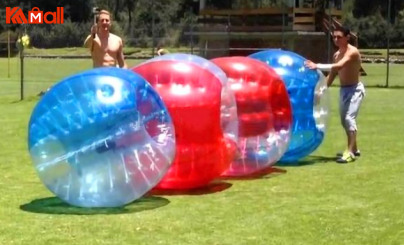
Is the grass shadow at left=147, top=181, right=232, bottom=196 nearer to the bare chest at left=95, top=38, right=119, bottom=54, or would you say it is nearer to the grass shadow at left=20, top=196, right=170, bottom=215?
the grass shadow at left=20, top=196, right=170, bottom=215

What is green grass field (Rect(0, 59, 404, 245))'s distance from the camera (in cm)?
625

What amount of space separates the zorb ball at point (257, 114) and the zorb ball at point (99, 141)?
185 centimetres

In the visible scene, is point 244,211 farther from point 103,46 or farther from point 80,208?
point 103,46

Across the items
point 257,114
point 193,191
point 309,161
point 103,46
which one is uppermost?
point 103,46

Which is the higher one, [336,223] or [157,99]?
[157,99]

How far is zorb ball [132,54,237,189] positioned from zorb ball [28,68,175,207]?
1.87 ft

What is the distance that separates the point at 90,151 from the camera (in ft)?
22.7

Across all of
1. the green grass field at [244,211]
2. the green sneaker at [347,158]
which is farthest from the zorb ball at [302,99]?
the green sneaker at [347,158]

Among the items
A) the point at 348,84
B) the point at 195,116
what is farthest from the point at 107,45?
the point at 348,84

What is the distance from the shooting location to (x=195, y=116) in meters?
7.79

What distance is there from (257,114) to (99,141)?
8.35 feet

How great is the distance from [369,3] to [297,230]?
74.2m

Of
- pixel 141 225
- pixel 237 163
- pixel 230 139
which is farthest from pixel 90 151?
pixel 237 163

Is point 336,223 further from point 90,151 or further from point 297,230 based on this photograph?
point 90,151
